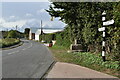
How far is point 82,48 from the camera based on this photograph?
15172 millimetres

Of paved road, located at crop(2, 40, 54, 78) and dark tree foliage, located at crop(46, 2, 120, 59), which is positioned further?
dark tree foliage, located at crop(46, 2, 120, 59)

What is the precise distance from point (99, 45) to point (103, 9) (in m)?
2.57

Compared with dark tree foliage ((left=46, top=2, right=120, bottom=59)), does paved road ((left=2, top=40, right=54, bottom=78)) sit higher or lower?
lower

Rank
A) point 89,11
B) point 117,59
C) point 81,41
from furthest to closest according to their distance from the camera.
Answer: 1. point 81,41
2. point 89,11
3. point 117,59

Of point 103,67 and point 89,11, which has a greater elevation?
point 89,11

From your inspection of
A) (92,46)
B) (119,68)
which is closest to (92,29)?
(92,46)

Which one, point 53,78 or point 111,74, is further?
point 111,74

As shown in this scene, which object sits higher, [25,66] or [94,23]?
[94,23]

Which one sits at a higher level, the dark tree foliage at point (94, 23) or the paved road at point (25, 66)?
the dark tree foliage at point (94, 23)

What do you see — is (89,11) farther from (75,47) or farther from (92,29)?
(75,47)

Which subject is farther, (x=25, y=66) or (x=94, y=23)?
(x=94, y=23)

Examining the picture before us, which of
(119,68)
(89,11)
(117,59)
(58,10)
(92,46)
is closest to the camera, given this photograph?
(119,68)

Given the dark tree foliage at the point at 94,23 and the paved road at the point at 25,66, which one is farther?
the dark tree foliage at the point at 94,23

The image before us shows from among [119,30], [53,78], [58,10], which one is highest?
[58,10]
